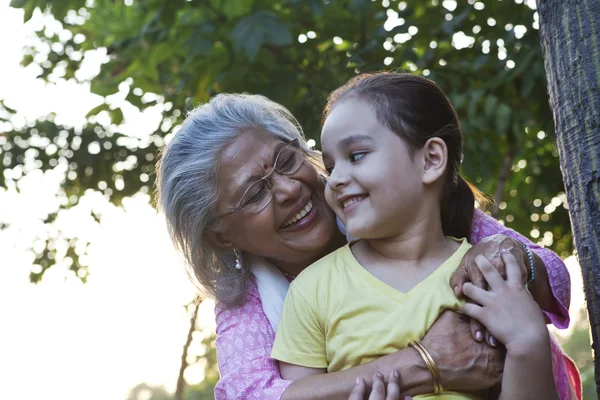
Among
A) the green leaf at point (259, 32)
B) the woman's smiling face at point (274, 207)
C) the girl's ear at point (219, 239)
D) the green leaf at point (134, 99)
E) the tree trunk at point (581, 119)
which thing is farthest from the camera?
the green leaf at point (134, 99)

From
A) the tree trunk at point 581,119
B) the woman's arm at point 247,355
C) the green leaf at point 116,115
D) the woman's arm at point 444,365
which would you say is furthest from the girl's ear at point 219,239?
the green leaf at point 116,115

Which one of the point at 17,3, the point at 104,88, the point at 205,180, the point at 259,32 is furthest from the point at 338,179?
the point at 104,88

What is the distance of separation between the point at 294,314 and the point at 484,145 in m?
2.24

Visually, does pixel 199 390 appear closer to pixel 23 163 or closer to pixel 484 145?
Result: pixel 23 163

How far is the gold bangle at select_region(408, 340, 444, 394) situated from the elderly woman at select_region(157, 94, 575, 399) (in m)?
0.41

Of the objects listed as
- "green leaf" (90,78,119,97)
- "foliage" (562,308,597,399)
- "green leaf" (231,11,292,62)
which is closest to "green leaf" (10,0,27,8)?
"green leaf" (90,78,119,97)

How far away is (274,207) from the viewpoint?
2916mm

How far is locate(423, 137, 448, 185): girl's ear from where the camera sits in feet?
8.02

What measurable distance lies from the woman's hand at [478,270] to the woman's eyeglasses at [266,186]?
2.75 feet

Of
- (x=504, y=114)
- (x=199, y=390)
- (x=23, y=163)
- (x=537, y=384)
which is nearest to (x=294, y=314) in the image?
(x=537, y=384)

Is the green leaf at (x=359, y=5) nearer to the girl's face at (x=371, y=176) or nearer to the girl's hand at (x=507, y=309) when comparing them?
the girl's face at (x=371, y=176)

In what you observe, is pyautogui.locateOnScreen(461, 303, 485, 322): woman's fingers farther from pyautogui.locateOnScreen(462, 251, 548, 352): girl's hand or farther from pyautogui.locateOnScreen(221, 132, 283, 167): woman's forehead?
pyautogui.locateOnScreen(221, 132, 283, 167): woman's forehead

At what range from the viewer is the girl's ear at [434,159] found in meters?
2.44

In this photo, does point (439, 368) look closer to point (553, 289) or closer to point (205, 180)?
point (553, 289)
